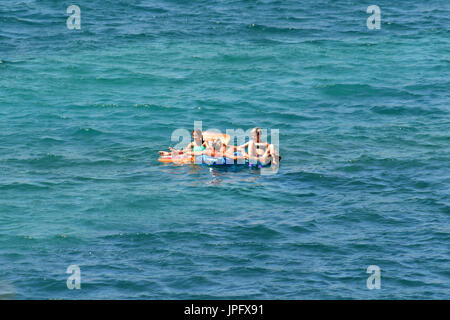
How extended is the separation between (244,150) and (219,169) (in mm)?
1203

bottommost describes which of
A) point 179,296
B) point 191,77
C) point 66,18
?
point 179,296

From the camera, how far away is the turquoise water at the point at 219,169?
72.6 ft

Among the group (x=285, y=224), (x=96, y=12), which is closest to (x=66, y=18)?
(x=96, y=12)

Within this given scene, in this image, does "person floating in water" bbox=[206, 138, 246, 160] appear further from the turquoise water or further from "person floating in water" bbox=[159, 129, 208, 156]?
the turquoise water

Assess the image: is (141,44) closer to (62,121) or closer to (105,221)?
(62,121)

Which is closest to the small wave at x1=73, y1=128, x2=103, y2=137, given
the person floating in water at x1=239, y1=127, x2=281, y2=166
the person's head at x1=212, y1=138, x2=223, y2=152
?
the person's head at x1=212, y1=138, x2=223, y2=152

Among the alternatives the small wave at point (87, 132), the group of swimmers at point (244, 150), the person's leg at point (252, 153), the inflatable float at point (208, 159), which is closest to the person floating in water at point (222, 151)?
the group of swimmers at point (244, 150)

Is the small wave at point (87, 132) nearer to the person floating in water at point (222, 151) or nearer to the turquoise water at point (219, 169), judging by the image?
the turquoise water at point (219, 169)

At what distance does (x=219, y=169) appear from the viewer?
96.4ft

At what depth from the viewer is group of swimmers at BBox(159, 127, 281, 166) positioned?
29266mm

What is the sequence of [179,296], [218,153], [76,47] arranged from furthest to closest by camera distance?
[76,47], [218,153], [179,296]

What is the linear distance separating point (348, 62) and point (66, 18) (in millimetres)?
18287

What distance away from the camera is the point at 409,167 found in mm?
29828

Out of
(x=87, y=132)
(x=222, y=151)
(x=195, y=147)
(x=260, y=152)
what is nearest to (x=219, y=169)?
(x=222, y=151)
